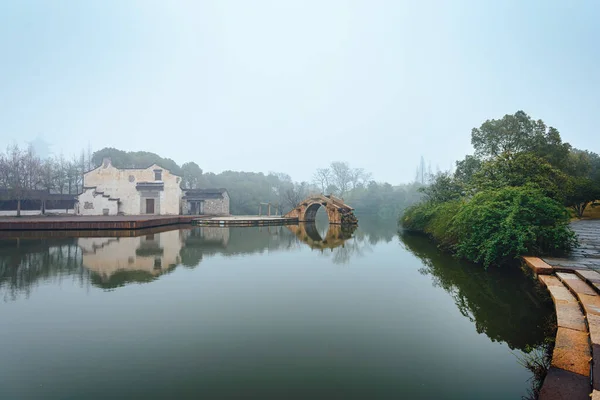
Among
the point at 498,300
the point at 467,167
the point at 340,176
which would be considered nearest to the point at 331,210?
the point at 467,167

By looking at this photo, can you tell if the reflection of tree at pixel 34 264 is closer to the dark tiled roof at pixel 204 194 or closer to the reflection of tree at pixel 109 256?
the reflection of tree at pixel 109 256

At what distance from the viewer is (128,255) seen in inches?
465

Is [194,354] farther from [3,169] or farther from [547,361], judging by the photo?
[3,169]

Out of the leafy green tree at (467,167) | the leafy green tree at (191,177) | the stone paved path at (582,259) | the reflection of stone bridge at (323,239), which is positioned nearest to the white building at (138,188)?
the leafy green tree at (191,177)

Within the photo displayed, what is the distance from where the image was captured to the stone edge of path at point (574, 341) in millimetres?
3174

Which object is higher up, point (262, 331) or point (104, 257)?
point (104, 257)

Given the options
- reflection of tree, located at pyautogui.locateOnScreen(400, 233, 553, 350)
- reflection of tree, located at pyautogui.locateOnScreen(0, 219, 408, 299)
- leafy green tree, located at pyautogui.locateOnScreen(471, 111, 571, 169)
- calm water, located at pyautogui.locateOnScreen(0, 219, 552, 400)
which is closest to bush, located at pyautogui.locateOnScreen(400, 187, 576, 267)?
reflection of tree, located at pyautogui.locateOnScreen(400, 233, 553, 350)

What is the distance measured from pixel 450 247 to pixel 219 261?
30.2ft

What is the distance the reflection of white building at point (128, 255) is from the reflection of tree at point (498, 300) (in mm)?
7773

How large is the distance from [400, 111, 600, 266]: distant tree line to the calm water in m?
1.12

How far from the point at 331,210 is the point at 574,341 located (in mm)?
27772

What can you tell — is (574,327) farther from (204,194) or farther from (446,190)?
(204,194)

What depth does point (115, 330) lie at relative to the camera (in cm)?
515

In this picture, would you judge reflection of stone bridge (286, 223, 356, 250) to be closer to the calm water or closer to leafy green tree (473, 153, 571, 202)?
the calm water
